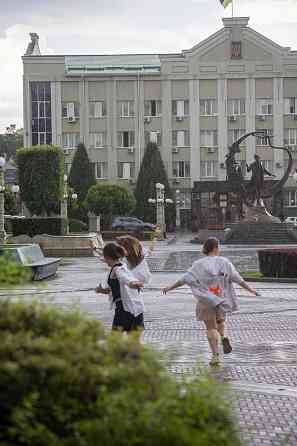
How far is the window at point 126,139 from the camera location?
7644 cm

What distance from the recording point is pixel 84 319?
396 centimetres

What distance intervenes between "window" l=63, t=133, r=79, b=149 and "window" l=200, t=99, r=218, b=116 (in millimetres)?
11030

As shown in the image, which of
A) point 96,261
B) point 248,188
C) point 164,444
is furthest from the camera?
point 248,188

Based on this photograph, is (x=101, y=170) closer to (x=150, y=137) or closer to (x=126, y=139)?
(x=126, y=139)

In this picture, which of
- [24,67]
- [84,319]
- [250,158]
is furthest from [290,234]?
[84,319]

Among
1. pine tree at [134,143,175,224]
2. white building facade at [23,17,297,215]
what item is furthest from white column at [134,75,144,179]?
pine tree at [134,143,175,224]

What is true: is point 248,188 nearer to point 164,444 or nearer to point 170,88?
point 170,88

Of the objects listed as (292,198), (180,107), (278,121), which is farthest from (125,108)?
(292,198)

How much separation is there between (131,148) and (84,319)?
72.6 meters

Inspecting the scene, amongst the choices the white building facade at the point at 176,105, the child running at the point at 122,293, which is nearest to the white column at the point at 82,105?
the white building facade at the point at 176,105

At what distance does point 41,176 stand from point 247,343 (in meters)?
43.7

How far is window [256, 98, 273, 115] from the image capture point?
2950 inches

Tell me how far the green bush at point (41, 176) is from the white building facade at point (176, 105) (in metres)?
20.3

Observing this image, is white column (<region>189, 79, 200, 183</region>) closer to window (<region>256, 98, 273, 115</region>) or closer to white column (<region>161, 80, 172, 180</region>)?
white column (<region>161, 80, 172, 180</region>)
